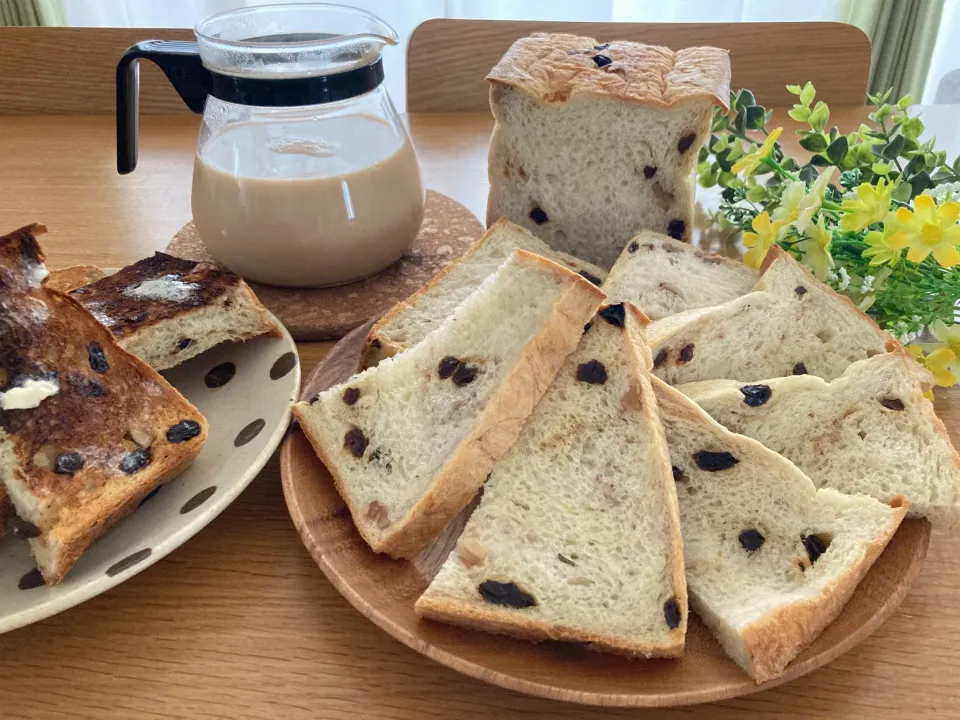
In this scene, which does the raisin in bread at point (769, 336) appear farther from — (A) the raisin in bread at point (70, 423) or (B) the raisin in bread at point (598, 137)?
(A) the raisin in bread at point (70, 423)

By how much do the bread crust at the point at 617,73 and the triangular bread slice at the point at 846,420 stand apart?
604 millimetres

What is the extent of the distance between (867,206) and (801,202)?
12 cm

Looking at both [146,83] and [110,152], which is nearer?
[110,152]

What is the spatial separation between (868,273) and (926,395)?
0.86 feet

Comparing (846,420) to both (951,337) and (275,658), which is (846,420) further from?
(275,658)

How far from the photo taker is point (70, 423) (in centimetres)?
107

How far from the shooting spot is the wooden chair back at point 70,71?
2.56 metres

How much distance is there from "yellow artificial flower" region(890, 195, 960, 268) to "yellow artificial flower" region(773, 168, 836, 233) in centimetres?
16

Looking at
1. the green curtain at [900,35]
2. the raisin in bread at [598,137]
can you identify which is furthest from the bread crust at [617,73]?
the green curtain at [900,35]

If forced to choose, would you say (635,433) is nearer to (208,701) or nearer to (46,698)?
(208,701)

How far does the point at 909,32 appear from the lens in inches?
137

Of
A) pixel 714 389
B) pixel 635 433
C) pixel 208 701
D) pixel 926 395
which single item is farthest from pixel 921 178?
pixel 208 701

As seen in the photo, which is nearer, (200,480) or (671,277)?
(200,480)

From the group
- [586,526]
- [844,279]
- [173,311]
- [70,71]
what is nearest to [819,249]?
[844,279]
